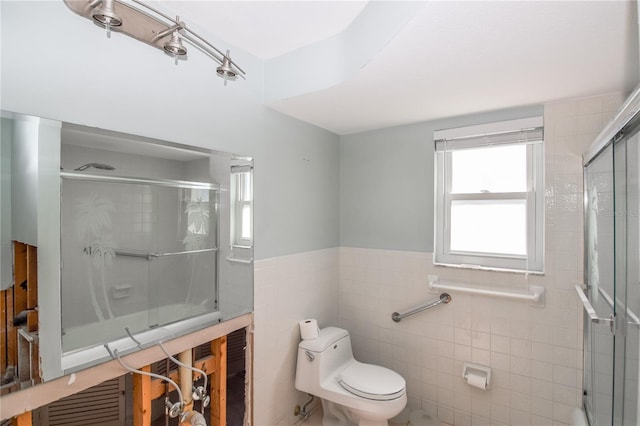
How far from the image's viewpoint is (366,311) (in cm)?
259

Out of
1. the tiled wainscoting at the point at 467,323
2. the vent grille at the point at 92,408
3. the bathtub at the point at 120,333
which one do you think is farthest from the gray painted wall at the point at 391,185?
the vent grille at the point at 92,408

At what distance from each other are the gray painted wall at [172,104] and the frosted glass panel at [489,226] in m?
0.97

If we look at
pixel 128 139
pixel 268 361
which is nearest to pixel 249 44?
pixel 128 139

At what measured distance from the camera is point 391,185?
251 cm

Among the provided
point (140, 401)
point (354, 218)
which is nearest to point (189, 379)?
point (140, 401)

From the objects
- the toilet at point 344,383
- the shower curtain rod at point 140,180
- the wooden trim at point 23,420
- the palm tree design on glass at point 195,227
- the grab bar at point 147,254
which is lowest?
the toilet at point 344,383

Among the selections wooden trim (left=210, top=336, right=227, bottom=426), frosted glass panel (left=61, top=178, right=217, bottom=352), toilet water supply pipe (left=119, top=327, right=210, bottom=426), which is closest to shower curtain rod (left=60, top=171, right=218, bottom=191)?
frosted glass panel (left=61, top=178, right=217, bottom=352)

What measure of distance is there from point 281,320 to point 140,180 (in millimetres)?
1237

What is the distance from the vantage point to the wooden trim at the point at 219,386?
1688 mm

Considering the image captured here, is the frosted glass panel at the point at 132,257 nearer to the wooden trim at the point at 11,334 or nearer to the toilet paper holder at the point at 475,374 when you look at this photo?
the wooden trim at the point at 11,334

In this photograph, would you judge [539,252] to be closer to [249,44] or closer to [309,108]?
[309,108]

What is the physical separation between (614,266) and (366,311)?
1.63 metres

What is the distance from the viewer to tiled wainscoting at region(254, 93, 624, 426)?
190cm

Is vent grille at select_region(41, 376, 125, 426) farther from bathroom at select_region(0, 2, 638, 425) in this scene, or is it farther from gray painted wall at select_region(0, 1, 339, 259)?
gray painted wall at select_region(0, 1, 339, 259)
